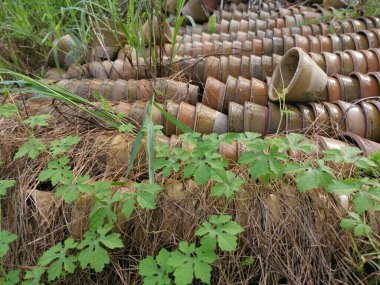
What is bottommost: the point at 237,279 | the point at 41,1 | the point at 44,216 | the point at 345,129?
the point at 237,279

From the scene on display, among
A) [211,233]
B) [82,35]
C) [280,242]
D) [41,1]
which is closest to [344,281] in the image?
[280,242]

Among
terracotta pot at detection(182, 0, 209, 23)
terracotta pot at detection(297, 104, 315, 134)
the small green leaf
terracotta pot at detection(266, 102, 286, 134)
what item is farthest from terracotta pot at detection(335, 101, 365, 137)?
terracotta pot at detection(182, 0, 209, 23)

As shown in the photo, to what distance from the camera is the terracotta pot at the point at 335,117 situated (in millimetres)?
1482

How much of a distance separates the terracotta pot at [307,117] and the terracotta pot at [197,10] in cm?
186

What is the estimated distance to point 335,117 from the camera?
150cm

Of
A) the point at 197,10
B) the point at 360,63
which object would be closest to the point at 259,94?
the point at 360,63

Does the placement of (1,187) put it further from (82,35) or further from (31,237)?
(82,35)

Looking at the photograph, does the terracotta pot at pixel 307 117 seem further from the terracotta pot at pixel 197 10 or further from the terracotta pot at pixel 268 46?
the terracotta pot at pixel 197 10

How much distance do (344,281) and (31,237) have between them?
3.48ft

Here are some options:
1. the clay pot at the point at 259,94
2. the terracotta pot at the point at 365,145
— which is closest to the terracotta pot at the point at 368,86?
the terracotta pot at the point at 365,145

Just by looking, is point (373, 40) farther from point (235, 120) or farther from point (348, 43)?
point (235, 120)

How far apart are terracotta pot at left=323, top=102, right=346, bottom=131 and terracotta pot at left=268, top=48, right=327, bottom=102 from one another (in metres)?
0.11

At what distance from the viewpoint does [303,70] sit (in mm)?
1456

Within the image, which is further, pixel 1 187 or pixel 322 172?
pixel 1 187
